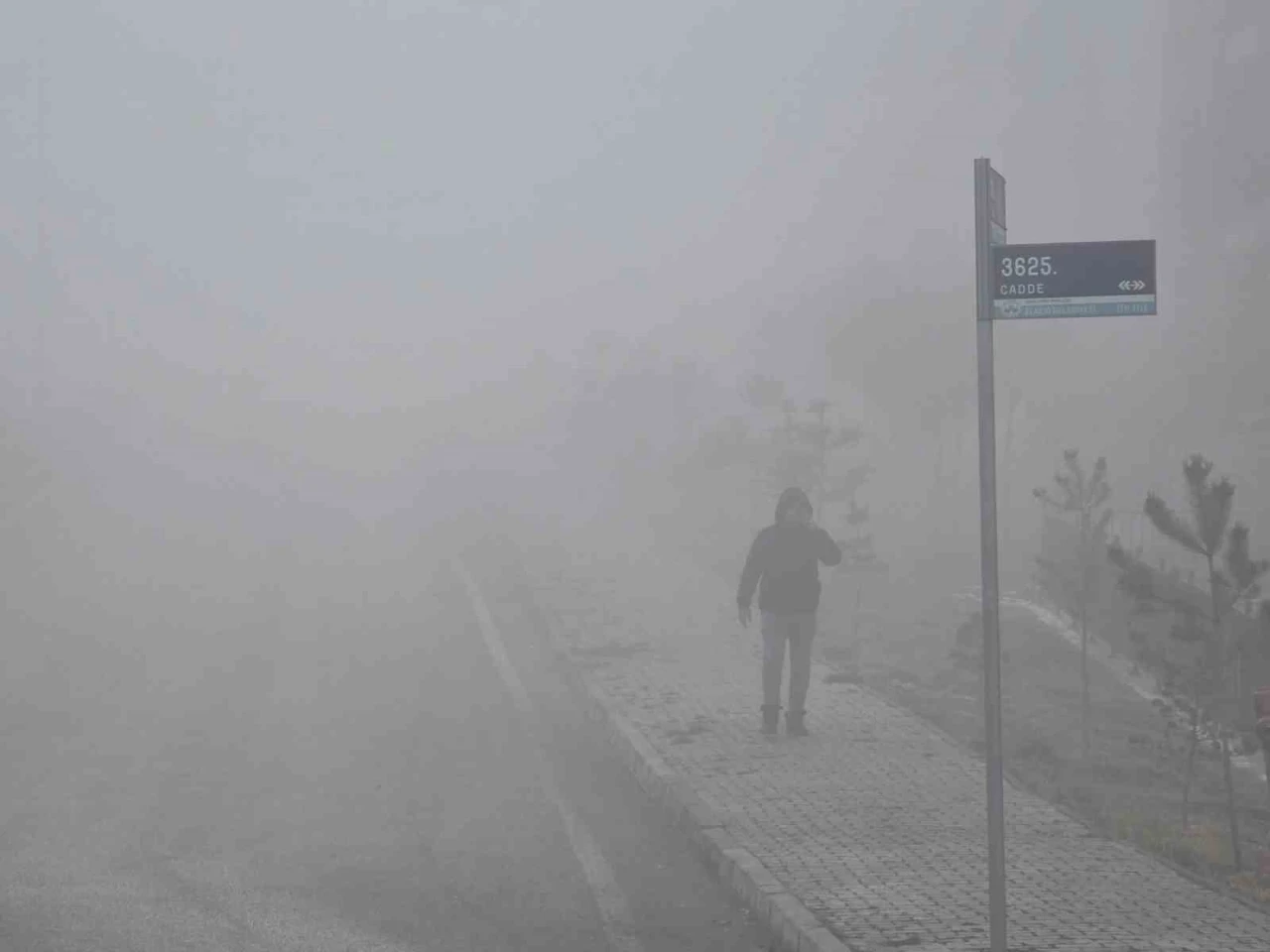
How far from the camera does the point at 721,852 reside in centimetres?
759

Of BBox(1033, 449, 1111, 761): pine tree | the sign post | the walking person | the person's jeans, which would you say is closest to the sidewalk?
the person's jeans

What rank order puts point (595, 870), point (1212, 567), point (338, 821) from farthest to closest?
point (1212, 567)
point (338, 821)
point (595, 870)

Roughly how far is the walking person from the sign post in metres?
5.39

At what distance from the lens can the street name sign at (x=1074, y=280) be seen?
5.39m

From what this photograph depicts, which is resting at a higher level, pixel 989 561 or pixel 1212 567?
pixel 989 561

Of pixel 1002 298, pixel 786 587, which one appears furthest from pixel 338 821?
pixel 1002 298

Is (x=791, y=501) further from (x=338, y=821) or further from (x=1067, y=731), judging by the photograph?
(x=1067, y=731)

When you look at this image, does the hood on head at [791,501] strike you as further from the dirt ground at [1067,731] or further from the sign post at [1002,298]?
the sign post at [1002,298]

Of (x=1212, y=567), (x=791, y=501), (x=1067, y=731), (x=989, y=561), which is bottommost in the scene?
(x=1067, y=731)

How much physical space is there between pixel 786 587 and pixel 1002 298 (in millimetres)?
5677

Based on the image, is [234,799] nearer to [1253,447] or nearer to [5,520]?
[5,520]

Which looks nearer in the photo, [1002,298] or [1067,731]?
[1002,298]

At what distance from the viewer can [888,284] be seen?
157 ft

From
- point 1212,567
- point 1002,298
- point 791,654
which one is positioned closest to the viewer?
point 1002,298
